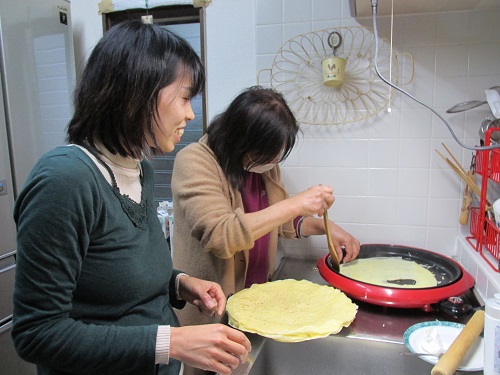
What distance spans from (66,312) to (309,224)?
40.3 inches

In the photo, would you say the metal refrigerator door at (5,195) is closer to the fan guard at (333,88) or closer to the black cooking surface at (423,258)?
the fan guard at (333,88)

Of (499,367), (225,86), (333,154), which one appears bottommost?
(499,367)

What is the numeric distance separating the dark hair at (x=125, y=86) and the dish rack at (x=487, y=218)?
0.95 meters

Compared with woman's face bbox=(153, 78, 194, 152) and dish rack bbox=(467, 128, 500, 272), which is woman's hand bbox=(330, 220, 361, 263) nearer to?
dish rack bbox=(467, 128, 500, 272)

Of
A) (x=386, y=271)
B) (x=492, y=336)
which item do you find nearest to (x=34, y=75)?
(x=386, y=271)

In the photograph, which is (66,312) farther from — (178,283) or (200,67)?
(200,67)

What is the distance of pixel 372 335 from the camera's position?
1.06 meters

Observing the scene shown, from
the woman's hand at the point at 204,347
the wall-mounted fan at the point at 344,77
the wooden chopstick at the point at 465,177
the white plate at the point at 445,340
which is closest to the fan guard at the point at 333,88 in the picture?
the wall-mounted fan at the point at 344,77

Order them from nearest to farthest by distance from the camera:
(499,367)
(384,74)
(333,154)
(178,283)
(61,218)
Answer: (61,218), (499,367), (178,283), (384,74), (333,154)

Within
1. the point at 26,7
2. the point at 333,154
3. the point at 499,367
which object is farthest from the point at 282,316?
the point at 26,7

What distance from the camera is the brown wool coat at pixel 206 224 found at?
1.17 meters

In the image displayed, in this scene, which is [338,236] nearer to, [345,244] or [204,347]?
[345,244]

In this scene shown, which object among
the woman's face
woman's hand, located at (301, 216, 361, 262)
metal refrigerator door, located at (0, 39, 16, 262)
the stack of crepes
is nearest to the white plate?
the stack of crepes

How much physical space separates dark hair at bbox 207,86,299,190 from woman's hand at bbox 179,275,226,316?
1.29 feet
